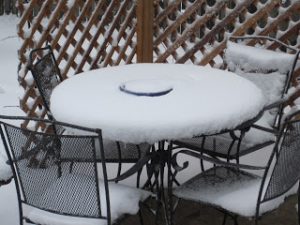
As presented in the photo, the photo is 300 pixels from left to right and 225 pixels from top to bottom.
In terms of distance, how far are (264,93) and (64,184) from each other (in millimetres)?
1436

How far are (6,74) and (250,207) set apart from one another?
4877 millimetres

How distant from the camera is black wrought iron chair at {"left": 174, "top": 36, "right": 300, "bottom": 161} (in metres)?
2.90

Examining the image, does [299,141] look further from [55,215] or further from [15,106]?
[15,106]

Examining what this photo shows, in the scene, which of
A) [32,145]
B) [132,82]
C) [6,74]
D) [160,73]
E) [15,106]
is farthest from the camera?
[6,74]

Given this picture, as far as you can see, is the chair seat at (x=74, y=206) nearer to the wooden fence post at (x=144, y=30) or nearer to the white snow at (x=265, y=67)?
the white snow at (x=265, y=67)

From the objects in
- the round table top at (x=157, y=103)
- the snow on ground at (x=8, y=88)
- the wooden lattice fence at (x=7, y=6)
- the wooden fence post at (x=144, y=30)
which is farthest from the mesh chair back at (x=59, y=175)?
the wooden lattice fence at (x=7, y=6)

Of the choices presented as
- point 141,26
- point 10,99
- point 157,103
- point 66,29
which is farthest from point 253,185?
point 10,99

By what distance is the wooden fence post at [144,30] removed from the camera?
12.4 feet

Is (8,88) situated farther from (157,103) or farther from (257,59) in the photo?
(157,103)

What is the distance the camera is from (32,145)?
2223 millimetres

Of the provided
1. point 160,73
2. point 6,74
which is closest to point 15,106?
point 6,74

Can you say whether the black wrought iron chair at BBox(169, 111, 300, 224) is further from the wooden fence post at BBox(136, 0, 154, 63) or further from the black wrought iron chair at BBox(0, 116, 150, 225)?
the wooden fence post at BBox(136, 0, 154, 63)

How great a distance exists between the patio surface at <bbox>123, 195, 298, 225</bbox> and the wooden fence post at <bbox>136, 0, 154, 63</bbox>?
3.88 ft

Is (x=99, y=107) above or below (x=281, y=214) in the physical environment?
above
